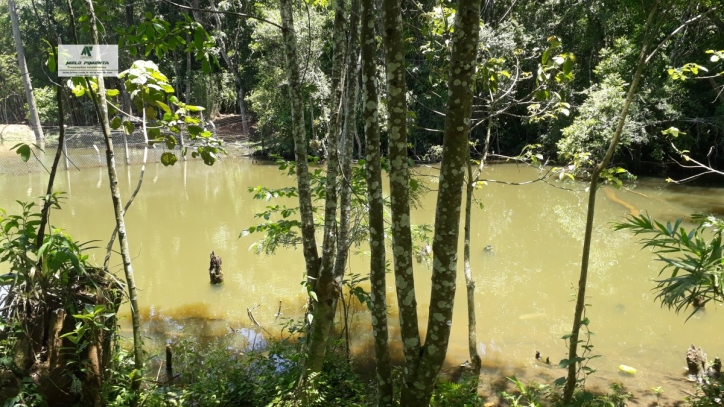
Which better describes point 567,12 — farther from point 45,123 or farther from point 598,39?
point 45,123

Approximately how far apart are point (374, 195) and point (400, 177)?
0.77ft

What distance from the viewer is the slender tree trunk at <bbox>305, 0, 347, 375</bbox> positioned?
2.45 metres

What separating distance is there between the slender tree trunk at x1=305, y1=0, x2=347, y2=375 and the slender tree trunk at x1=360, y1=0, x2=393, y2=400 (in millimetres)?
262

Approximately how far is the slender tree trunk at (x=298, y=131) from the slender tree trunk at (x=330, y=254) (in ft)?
0.67

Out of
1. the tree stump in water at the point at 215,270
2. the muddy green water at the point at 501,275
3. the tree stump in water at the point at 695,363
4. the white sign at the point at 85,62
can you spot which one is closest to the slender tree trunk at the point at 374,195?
the white sign at the point at 85,62

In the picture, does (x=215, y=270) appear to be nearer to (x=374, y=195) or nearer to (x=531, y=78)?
(x=374, y=195)

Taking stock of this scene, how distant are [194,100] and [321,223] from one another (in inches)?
851

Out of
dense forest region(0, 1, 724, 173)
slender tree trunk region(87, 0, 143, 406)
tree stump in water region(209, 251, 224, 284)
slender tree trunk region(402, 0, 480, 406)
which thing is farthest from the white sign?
tree stump in water region(209, 251, 224, 284)

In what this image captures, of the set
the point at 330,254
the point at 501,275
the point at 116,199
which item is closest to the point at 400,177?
the point at 330,254

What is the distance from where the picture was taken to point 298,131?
2.68 meters

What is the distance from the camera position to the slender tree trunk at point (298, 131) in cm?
252

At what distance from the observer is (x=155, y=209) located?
11500 millimetres

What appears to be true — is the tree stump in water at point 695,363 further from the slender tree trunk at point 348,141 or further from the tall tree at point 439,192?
the slender tree trunk at point 348,141

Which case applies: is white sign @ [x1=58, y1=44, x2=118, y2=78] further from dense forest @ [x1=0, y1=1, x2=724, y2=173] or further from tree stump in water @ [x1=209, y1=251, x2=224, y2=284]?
tree stump in water @ [x1=209, y1=251, x2=224, y2=284]
